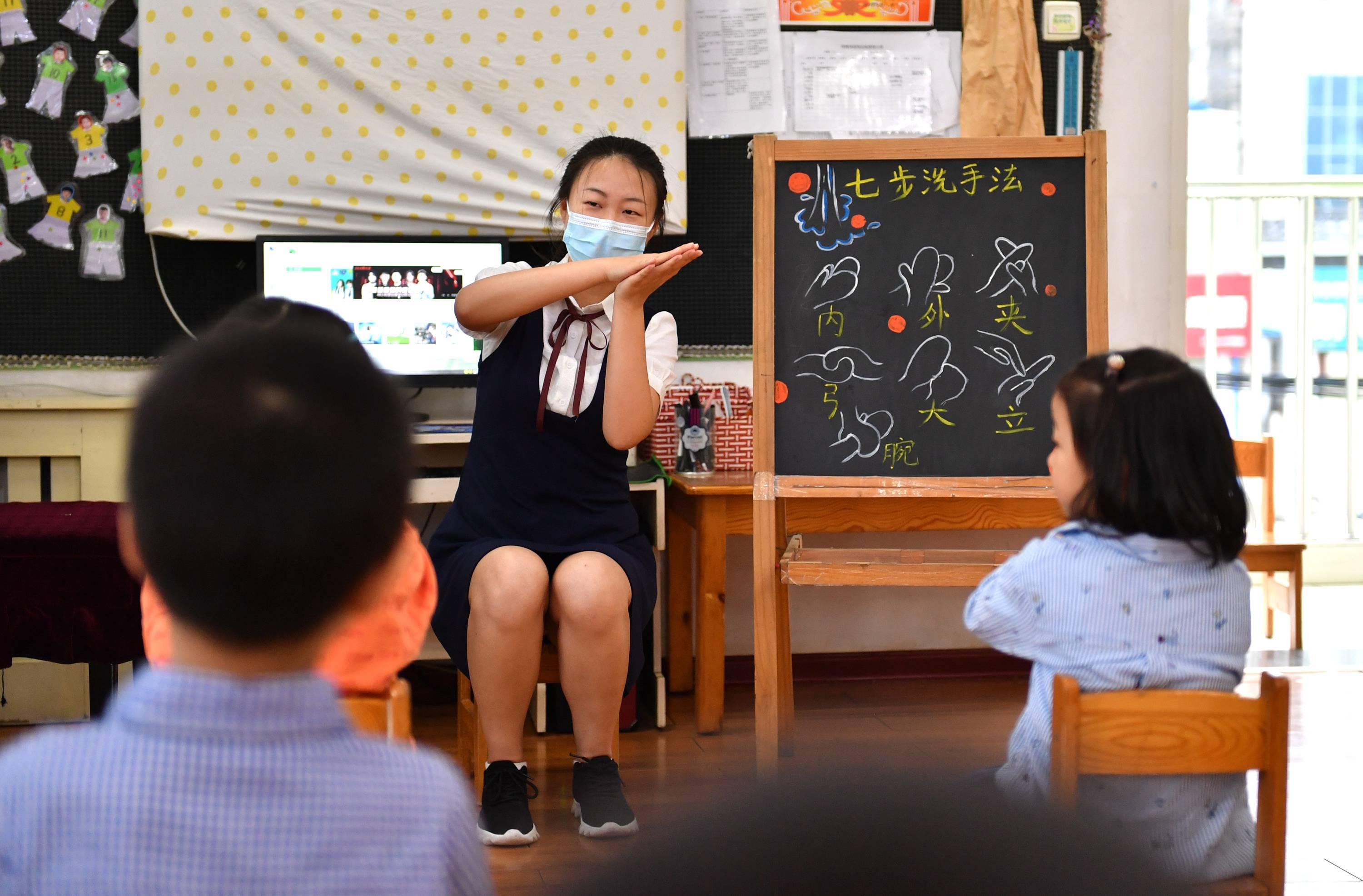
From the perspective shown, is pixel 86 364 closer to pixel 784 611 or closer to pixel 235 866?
pixel 784 611

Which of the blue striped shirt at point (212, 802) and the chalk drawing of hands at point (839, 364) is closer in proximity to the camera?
the blue striped shirt at point (212, 802)

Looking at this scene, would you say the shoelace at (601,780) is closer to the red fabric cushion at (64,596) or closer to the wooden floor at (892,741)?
the wooden floor at (892,741)

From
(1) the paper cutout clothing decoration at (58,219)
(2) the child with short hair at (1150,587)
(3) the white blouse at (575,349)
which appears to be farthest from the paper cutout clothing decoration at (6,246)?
(2) the child with short hair at (1150,587)

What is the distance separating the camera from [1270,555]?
2.98m

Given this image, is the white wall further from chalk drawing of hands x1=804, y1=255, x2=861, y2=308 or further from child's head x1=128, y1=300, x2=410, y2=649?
child's head x1=128, y1=300, x2=410, y2=649

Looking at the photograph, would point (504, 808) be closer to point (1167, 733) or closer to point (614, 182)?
point (614, 182)

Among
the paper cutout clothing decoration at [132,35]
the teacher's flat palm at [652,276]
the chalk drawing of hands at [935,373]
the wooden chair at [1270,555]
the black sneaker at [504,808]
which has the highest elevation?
the paper cutout clothing decoration at [132,35]

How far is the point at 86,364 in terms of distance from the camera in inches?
112

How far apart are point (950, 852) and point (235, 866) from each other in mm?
424

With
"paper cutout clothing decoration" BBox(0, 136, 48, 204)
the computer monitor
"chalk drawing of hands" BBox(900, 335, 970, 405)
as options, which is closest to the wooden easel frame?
"chalk drawing of hands" BBox(900, 335, 970, 405)

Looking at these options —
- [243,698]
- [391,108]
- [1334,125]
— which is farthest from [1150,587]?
[1334,125]

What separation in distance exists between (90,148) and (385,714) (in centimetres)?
238

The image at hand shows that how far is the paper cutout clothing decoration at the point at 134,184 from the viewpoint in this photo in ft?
9.24

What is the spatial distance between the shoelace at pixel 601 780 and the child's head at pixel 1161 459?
1.02 m
